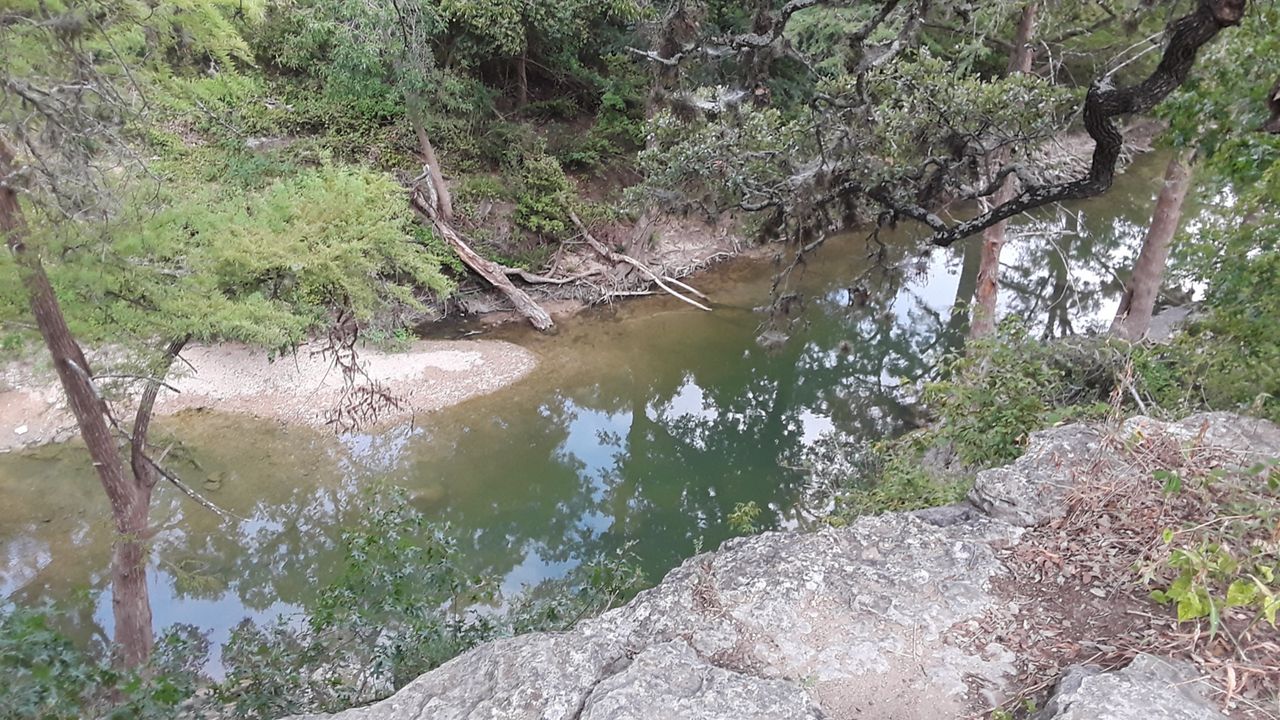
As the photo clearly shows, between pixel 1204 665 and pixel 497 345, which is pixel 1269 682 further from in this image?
pixel 497 345

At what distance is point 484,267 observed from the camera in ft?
42.8

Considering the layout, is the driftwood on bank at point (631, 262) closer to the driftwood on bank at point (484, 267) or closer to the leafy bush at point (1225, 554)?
the driftwood on bank at point (484, 267)

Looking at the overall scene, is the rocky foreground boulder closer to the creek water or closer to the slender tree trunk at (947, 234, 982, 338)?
the creek water

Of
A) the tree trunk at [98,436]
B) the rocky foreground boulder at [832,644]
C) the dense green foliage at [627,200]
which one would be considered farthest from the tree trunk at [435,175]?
the rocky foreground boulder at [832,644]

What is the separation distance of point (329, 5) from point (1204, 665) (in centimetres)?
1331

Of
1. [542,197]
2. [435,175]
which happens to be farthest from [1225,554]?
[435,175]

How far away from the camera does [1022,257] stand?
47.9 ft

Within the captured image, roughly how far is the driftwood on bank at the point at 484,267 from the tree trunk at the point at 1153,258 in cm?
891

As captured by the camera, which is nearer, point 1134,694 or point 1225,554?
point 1134,694

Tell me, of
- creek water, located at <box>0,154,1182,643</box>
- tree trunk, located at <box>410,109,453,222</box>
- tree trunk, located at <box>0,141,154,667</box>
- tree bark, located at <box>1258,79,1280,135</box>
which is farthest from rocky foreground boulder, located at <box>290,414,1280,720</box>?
tree trunk, located at <box>410,109,453,222</box>

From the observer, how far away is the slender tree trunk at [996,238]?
7.38 metres

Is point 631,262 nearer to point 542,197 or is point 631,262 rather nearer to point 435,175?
point 542,197

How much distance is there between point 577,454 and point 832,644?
319 inches

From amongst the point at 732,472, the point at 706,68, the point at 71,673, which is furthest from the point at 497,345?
the point at 71,673
